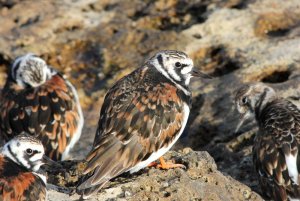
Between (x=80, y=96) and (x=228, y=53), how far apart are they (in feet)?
6.98

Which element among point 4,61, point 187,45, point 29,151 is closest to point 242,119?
point 187,45

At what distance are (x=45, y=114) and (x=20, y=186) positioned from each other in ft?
7.84

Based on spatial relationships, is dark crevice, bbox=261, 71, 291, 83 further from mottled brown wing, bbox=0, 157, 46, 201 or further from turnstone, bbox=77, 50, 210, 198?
mottled brown wing, bbox=0, 157, 46, 201

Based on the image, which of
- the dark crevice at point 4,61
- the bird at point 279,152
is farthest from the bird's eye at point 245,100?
the dark crevice at point 4,61

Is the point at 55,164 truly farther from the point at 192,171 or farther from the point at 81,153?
the point at 81,153

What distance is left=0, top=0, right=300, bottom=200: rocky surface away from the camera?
9.53 m

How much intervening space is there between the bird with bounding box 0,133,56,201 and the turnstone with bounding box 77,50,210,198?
0.40 meters

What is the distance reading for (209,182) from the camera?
7.48 m

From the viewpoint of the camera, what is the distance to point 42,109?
9.27 metres

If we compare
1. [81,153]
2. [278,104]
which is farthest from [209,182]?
[81,153]

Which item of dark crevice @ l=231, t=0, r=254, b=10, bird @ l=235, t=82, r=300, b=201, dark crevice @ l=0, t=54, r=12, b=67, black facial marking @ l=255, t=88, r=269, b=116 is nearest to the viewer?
bird @ l=235, t=82, r=300, b=201

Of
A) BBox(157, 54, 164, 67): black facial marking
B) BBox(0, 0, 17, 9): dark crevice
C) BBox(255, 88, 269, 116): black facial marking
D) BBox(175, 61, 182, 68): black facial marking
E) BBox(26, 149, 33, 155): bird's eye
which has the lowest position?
BBox(255, 88, 269, 116): black facial marking

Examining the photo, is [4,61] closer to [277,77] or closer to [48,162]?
[277,77]

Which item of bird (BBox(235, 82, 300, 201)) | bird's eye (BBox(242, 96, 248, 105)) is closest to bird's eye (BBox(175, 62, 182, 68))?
bird (BBox(235, 82, 300, 201))
